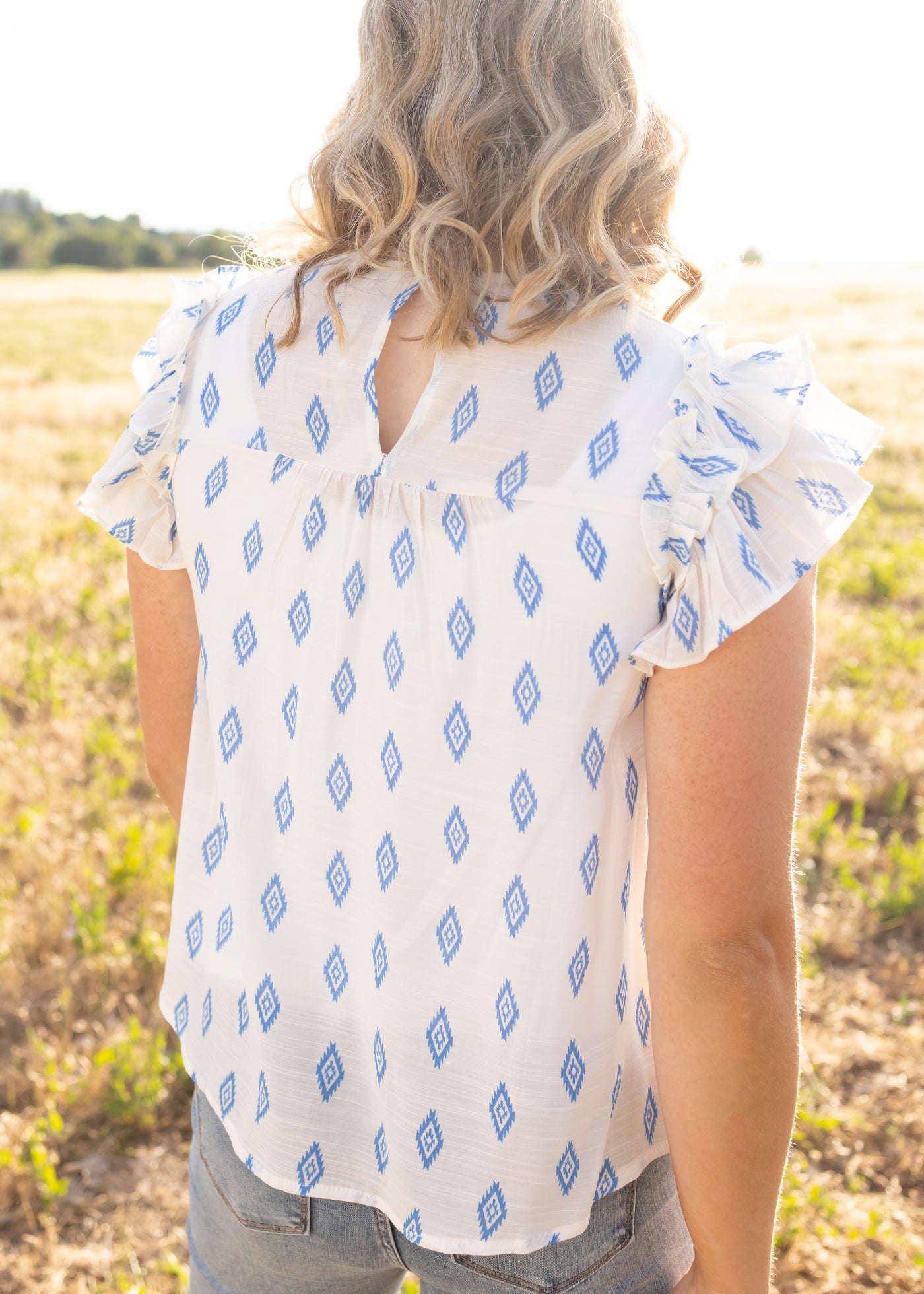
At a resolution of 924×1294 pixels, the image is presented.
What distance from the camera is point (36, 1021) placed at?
315cm

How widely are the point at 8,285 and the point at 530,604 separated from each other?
49024 mm

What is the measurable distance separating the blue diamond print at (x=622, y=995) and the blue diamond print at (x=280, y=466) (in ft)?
2.30

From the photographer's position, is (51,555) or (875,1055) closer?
(875,1055)

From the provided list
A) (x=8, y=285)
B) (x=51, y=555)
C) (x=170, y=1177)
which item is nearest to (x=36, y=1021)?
(x=170, y=1177)

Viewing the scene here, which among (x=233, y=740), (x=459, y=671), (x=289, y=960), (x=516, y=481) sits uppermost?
(x=516, y=481)

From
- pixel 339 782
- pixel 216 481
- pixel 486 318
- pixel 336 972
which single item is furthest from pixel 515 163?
pixel 336 972

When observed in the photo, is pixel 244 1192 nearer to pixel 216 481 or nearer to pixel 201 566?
pixel 201 566

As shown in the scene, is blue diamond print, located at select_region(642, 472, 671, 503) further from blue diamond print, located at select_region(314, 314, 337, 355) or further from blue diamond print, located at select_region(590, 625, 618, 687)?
blue diamond print, located at select_region(314, 314, 337, 355)

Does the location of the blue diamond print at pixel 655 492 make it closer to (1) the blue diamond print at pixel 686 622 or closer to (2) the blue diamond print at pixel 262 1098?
(1) the blue diamond print at pixel 686 622

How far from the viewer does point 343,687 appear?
1246 millimetres

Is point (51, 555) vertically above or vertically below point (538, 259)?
below

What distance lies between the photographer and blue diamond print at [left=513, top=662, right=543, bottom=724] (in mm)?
1116

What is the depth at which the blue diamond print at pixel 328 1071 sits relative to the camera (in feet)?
4.30

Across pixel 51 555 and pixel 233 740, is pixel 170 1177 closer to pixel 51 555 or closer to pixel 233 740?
pixel 233 740
